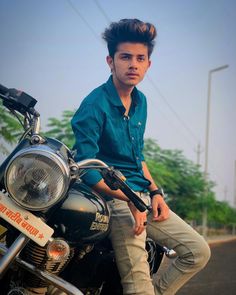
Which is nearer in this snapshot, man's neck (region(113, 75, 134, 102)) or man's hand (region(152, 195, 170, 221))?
man's hand (region(152, 195, 170, 221))

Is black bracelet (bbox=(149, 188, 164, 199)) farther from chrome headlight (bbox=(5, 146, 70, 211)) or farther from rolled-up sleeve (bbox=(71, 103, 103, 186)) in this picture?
chrome headlight (bbox=(5, 146, 70, 211))

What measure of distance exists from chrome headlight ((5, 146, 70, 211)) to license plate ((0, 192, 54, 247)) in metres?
0.03

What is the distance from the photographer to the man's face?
2268mm

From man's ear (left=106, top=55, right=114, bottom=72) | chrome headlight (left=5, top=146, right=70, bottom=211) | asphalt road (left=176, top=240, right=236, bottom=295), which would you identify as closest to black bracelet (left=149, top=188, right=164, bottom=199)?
man's ear (left=106, top=55, right=114, bottom=72)

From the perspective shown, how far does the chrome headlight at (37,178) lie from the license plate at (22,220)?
1.3 inches

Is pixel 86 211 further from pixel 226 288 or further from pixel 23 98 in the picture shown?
pixel 226 288

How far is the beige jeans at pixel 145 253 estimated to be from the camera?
206 centimetres

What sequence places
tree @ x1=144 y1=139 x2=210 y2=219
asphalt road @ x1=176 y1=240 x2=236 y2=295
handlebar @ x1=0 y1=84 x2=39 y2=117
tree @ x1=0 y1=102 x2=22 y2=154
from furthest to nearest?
tree @ x1=144 y1=139 x2=210 y2=219 → tree @ x1=0 y1=102 x2=22 y2=154 → asphalt road @ x1=176 y1=240 x2=236 y2=295 → handlebar @ x1=0 y1=84 x2=39 y2=117

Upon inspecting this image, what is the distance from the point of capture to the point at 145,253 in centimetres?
212

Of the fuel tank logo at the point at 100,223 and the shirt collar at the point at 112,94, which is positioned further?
the shirt collar at the point at 112,94

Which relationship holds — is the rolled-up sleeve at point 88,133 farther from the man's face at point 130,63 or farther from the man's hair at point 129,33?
the man's hair at point 129,33

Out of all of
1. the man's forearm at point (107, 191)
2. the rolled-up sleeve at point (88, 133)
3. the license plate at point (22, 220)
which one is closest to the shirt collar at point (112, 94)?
the rolled-up sleeve at point (88, 133)

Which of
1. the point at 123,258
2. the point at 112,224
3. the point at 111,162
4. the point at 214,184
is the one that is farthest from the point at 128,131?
the point at 214,184

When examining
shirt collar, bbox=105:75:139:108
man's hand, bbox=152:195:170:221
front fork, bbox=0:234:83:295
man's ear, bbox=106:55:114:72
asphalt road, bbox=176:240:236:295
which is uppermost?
man's ear, bbox=106:55:114:72
